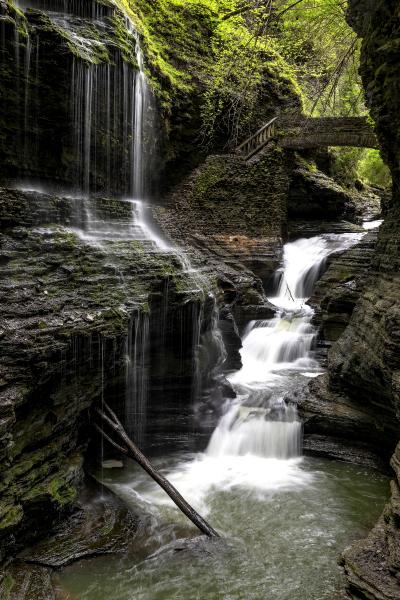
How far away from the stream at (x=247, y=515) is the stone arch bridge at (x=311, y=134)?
27.2 feet

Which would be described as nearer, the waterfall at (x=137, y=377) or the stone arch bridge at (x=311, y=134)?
the waterfall at (x=137, y=377)

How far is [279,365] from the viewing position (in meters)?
10.6

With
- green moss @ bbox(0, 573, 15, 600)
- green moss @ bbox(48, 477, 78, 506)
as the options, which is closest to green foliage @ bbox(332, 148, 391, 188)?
green moss @ bbox(48, 477, 78, 506)

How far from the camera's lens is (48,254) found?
6.51 metres

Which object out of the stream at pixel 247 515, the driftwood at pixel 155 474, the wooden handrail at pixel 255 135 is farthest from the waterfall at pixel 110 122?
the driftwood at pixel 155 474

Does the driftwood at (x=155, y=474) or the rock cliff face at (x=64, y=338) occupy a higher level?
the rock cliff face at (x=64, y=338)

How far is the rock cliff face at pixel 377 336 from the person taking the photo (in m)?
5.41

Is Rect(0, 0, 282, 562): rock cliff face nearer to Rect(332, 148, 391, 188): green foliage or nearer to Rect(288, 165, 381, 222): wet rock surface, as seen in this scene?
Rect(288, 165, 381, 222): wet rock surface

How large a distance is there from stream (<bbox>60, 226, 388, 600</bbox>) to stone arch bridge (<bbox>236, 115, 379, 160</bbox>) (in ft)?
27.2

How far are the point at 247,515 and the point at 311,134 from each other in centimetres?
1272

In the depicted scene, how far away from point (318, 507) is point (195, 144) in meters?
12.6

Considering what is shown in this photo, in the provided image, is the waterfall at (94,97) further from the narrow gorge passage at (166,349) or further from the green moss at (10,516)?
the green moss at (10,516)

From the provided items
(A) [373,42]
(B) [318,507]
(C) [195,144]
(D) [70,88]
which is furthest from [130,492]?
(C) [195,144]

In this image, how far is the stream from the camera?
441 cm
